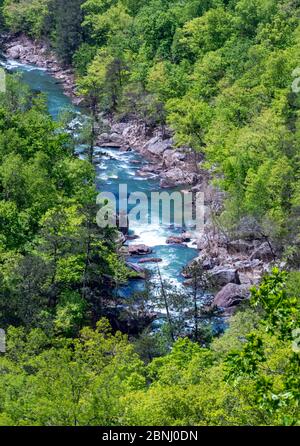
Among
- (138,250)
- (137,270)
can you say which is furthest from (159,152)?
(137,270)

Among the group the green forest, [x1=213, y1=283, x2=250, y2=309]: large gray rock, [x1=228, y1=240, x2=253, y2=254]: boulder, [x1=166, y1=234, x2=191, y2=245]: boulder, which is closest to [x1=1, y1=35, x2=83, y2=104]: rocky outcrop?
the green forest

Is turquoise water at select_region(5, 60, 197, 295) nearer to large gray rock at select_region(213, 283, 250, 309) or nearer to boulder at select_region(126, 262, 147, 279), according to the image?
boulder at select_region(126, 262, 147, 279)

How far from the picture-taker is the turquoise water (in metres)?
54.5

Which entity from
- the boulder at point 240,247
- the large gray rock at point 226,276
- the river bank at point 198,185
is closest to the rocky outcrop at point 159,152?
the river bank at point 198,185

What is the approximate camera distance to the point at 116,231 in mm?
49438

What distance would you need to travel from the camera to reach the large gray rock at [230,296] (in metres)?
48.7

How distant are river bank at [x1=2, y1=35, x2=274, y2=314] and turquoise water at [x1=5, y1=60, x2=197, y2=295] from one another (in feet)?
2.43

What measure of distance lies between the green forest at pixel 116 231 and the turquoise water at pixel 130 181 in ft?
9.08

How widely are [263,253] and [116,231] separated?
10.6 meters

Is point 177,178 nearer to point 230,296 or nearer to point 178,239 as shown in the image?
point 178,239

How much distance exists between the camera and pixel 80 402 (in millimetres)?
26172

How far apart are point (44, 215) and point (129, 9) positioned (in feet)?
195
